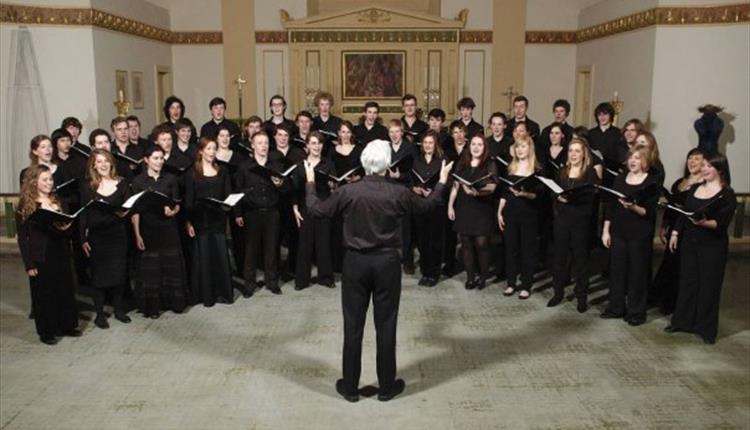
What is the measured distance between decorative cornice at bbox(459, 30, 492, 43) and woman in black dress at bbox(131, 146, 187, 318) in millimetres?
9759

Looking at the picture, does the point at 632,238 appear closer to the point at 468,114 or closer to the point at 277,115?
the point at 468,114

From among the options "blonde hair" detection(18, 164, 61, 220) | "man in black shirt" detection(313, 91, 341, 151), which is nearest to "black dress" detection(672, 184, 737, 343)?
"man in black shirt" detection(313, 91, 341, 151)

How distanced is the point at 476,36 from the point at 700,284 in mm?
9915

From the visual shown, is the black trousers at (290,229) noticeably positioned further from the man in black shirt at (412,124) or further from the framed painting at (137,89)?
the framed painting at (137,89)

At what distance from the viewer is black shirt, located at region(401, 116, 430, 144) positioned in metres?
8.21

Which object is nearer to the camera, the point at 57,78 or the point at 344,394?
the point at 344,394

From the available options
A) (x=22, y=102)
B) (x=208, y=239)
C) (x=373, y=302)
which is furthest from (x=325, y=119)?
(x=22, y=102)

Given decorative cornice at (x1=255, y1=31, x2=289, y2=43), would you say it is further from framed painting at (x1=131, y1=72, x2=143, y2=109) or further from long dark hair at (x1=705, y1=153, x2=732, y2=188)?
long dark hair at (x1=705, y1=153, x2=732, y2=188)

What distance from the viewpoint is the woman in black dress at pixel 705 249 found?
18.2 ft

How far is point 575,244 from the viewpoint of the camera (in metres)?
6.49

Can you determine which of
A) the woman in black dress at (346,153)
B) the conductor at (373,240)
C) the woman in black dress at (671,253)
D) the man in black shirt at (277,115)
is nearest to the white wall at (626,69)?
the woman in black dress at (671,253)

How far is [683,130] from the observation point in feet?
35.1

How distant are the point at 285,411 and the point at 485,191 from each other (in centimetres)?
321

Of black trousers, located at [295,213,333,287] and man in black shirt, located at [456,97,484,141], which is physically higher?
man in black shirt, located at [456,97,484,141]
